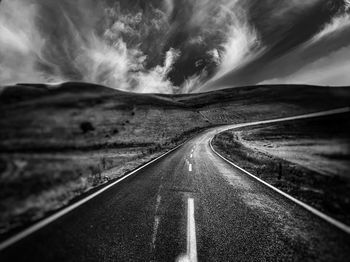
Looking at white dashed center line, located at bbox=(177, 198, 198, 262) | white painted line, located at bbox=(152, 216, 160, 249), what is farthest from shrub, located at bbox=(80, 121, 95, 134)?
white dashed center line, located at bbox=(177, 198, 198, 262)

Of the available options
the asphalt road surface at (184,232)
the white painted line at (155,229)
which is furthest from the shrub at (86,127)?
the white painted line at (155,229)

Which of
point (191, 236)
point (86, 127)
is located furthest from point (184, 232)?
point (86, 127)

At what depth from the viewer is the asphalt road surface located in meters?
3.00

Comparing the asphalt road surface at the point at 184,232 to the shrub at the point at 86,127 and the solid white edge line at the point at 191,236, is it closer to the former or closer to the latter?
the solid white edge line at the point at 191,236

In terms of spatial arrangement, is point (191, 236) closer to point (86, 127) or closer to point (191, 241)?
point (191, 241)

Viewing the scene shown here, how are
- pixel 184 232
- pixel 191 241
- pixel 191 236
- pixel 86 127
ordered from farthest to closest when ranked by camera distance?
pixel 184 232 < pixel 191 236 < pixel 191 241 < pixel 86 127

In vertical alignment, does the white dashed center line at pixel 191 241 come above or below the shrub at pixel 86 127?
below

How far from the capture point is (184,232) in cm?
376

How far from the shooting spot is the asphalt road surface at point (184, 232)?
300 centimetres

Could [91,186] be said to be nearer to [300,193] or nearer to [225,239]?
[225,239]

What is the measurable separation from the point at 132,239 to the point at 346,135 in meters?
4.22

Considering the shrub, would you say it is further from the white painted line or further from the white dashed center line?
the white dashed center line

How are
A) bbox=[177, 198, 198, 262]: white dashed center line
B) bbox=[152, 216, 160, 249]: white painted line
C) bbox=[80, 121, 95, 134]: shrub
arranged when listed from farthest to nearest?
bbox=[152, 216, 160, 249]: white painted line < bbox=[177, 198, 198, 262]: white dashed center line < bbox=[80, 121, 95, 134]: shrub

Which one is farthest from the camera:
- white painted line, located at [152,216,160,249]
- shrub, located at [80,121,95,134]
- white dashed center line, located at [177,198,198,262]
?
white painted line, located at [152,216,160,249]
